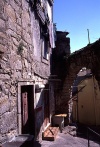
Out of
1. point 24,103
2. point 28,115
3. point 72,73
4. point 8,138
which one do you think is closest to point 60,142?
point 28,115

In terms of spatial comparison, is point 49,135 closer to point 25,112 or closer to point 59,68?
point 25,112

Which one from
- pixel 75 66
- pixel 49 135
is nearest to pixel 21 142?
pixel 49 135

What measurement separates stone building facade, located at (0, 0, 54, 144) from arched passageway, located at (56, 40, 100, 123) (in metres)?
2.68

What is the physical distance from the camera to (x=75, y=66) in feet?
30.9

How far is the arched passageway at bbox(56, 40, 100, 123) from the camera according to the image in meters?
8.63

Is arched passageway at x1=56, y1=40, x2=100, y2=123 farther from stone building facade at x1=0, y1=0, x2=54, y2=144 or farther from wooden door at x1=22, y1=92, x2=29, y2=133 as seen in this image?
wooden door at x1=22, y1=92, x2=29, y2=133

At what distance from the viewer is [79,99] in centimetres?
1502

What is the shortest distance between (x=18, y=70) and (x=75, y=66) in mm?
5113

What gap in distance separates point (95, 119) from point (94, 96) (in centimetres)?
158

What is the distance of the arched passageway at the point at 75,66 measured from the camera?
8.63 meters

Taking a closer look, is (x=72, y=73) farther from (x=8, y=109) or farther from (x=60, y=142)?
(x=8, y=109)

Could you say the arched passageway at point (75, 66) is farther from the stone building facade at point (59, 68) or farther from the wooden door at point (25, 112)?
the wooden door at point (25, 112)

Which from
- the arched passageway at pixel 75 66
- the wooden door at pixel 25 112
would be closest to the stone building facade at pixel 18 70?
the wooden door at pixel 25 112

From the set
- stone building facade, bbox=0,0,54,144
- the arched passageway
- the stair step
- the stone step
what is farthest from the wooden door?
the arched passageway
